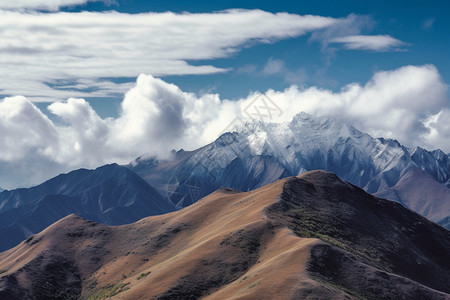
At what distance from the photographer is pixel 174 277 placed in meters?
152

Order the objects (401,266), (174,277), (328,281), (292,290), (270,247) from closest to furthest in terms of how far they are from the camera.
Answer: (292,290) → (328,281) → (174,277) → (270,247) → (401,266)

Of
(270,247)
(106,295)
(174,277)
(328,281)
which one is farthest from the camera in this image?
(106,295)

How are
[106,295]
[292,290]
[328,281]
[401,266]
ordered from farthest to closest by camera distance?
[401,266] → [106,295] → [328,281] → [292,290]

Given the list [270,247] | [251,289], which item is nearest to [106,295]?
[270,247]

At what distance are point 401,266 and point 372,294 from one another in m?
62.4

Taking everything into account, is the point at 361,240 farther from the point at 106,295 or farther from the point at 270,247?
the point at 106,295

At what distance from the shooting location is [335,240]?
598ft

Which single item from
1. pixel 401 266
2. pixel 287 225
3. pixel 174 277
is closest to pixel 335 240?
pixel 287 225

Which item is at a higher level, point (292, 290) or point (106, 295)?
point (292, 290)

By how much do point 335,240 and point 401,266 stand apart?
1141 inches

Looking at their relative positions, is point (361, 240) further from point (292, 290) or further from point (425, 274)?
point (292, 290)

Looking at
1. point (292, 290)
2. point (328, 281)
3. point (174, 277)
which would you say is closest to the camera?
point (292, 290)

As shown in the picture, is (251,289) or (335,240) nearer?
(251,289)

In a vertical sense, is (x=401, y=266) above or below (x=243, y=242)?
below
